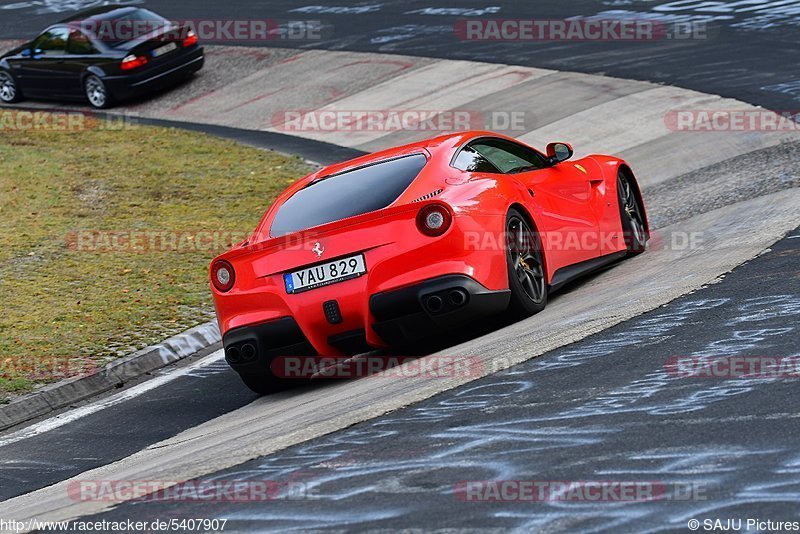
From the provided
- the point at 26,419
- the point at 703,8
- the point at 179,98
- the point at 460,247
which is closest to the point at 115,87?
the point at 179,98

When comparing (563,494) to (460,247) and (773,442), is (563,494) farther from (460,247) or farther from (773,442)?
(460,247)

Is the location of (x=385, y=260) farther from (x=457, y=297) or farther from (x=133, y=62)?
(x=133, y=62)

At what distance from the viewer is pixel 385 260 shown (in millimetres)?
7730

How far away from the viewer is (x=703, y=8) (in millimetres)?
22375

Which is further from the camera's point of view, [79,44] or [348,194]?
[79,44]

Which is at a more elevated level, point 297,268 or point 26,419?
point 297,268

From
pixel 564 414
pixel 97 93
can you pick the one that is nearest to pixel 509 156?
pixel 564 414

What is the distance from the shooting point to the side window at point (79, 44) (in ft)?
75.3

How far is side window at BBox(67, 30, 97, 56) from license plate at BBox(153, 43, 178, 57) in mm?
1174

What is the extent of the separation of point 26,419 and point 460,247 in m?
3.34

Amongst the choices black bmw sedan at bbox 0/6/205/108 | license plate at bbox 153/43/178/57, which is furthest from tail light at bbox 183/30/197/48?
license plate at bbox 153/43/178/57

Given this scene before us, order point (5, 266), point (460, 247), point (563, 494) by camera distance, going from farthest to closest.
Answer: point (5, 266), point (460, 247), point (563, 494)

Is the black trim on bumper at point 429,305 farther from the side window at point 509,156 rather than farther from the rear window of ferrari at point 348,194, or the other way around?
the side window at point 509,156

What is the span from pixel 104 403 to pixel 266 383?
4.47ft
